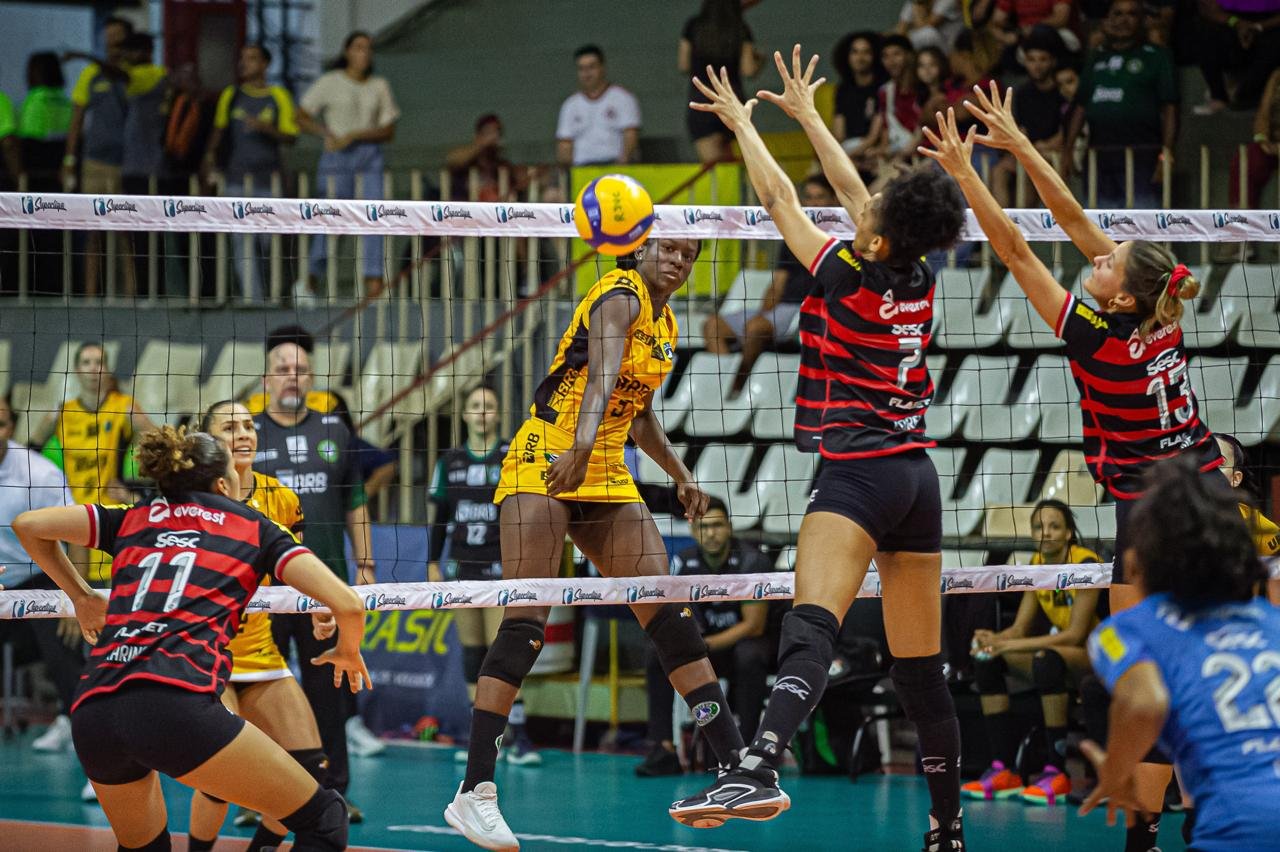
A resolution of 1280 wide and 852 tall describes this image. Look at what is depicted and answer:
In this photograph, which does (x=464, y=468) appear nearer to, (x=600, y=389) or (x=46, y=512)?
(x=600, y=389)

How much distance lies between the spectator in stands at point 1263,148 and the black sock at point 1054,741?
4.43 m

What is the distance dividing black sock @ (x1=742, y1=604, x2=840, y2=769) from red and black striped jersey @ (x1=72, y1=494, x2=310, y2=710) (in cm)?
151

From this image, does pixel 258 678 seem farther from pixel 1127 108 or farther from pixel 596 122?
pixel 596 122

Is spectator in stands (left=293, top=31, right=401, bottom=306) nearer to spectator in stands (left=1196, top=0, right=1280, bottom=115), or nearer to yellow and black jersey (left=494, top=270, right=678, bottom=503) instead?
spectator in stands (left=1196, top=0, right=1280, bottom=115)

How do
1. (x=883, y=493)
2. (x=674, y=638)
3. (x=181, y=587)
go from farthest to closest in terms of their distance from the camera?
(x=674, y=638) < (x=883, y=493) < (x=181, y=587)

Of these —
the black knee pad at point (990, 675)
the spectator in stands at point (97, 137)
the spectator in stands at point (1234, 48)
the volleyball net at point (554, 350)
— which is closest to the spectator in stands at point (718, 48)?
the volleyball net at point (554, 350)

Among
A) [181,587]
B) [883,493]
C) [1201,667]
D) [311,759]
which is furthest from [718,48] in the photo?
[1201,667]

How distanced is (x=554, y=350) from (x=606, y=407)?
622cm

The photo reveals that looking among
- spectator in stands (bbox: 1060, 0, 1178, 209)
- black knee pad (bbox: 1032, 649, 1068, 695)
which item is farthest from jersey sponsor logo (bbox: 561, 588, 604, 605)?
spectator in stands (bbox: 1060, 0, 1178, 209)

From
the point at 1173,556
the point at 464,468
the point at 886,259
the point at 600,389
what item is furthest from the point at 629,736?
the point at 1173,556

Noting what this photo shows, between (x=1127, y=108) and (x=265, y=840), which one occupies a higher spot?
(x=1127, y=108)

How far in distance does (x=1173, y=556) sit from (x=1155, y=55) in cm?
845

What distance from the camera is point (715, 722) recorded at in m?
5.73

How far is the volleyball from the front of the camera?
5.42 meters
